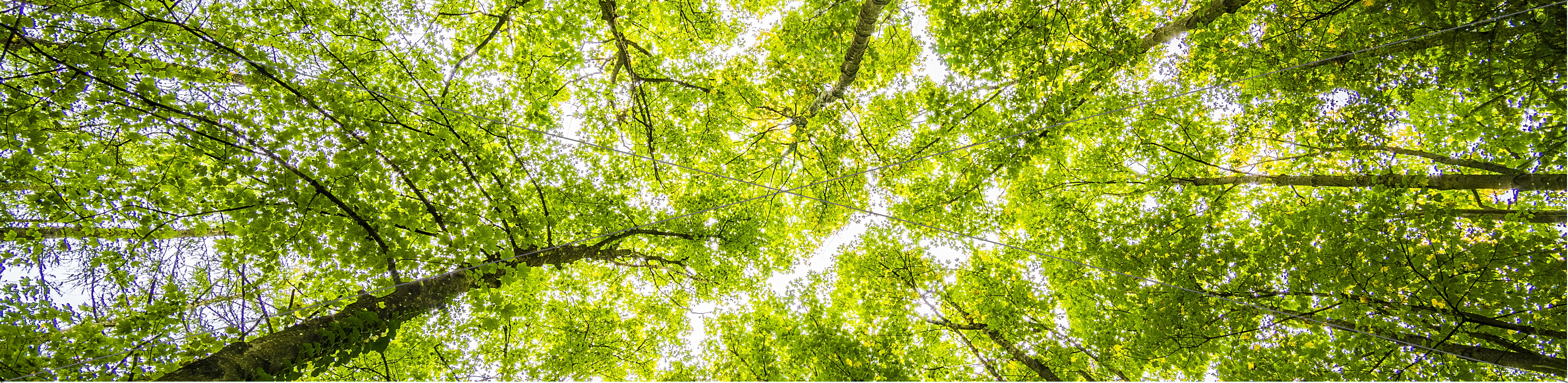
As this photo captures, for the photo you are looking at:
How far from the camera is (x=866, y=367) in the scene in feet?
19.0

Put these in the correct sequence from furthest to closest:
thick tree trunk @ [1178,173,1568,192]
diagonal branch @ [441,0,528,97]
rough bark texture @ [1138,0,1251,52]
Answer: diagonal branch @ [441,0,528,97], rough bark texture @ [1138,0,1251,52], thick tree trunk @ [1178,173,1568,192]

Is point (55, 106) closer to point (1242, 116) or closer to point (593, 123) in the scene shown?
point (593, 123)

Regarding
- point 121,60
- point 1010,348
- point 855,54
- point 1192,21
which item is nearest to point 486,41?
point 121,60

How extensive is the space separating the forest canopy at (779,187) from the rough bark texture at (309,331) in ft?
0.12

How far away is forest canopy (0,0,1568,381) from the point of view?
3.48m

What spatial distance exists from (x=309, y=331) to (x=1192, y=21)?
9107 millimetres

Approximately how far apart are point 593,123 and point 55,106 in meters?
4.41

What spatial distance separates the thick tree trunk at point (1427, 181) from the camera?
12.1 feet

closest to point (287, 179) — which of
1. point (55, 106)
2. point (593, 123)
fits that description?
point (55, 106)

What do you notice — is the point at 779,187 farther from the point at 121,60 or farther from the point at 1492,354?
the point at 1492,354

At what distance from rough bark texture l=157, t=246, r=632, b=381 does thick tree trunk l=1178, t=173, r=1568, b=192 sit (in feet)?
24.8

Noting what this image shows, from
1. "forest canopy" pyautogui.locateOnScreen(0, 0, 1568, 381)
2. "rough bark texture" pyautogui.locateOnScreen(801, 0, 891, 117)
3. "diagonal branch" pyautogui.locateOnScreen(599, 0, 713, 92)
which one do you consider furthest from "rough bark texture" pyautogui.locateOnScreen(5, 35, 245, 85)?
"rough bark texture" pyautogui.locateOnScreen(801, 0, 891, 117)

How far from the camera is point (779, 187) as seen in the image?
8281 mm

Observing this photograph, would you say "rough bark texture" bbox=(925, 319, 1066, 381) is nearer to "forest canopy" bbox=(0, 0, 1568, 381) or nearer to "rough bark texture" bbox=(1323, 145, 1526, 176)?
"forest canopy" bbox=(0, 0, 1568, 381)
